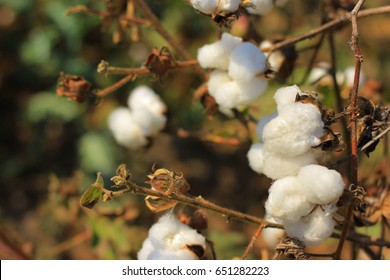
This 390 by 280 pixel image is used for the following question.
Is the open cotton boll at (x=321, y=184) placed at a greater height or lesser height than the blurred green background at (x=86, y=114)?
greater

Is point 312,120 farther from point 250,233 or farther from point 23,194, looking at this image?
point 23,194

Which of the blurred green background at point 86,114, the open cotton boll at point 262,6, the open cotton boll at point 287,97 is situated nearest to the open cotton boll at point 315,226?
the open cotton boll at point 287,97

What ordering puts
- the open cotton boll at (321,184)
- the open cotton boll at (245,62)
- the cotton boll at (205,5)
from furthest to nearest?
the open cotton boll at (245,62) → the cotton boll at (205,5) → the open cotton boll at (321,184)

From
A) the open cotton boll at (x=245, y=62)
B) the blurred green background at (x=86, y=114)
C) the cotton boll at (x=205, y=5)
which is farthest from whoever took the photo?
the blurred green background at (x=86, y=114)

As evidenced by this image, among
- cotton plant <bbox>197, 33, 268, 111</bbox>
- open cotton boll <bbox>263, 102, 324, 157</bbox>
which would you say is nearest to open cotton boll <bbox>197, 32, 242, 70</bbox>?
cotton plant <bbox>197, 33, 268, 111</bbox>

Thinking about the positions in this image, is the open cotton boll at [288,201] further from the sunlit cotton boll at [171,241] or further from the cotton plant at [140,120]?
the cotton plant at [140,120]

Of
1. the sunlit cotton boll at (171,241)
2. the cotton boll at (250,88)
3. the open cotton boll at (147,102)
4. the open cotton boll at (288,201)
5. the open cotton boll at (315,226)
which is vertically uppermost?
the cotton boll at (250,88)
